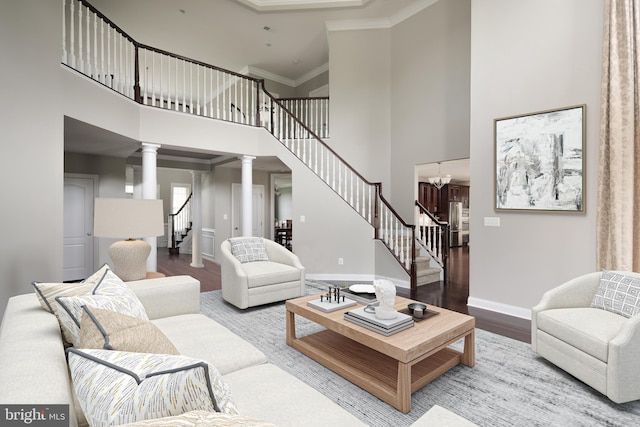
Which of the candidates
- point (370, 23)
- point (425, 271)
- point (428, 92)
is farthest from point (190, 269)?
point (370, 23)

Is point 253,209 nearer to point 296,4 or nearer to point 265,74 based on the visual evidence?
point 265,74

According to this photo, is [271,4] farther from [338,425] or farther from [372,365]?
[338,425]

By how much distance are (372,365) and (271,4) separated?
6390 millimetres

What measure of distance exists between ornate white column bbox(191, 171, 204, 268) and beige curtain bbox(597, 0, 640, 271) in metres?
7.16

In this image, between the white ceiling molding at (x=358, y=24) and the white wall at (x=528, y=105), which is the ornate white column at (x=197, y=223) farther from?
the white wall at (x=528, y=105)

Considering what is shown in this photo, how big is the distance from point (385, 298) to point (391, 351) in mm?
370

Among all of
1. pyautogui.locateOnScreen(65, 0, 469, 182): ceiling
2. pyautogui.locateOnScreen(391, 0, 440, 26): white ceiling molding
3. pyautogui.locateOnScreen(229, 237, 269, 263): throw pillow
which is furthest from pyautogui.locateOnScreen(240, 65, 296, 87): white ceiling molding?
pyautogui.locateOnScreen(229, 237, 269, 263): throw pillow

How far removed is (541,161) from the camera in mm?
3598

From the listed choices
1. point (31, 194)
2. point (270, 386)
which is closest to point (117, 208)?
point (31, 194)

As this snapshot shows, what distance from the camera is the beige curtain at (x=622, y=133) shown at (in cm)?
298

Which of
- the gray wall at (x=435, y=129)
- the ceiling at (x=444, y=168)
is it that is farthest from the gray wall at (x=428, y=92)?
the ceiling at (x=444, y=168)

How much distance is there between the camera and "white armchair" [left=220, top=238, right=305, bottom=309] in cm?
392

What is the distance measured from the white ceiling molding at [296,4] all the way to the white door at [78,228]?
15.2 ft

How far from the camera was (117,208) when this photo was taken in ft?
9.63
